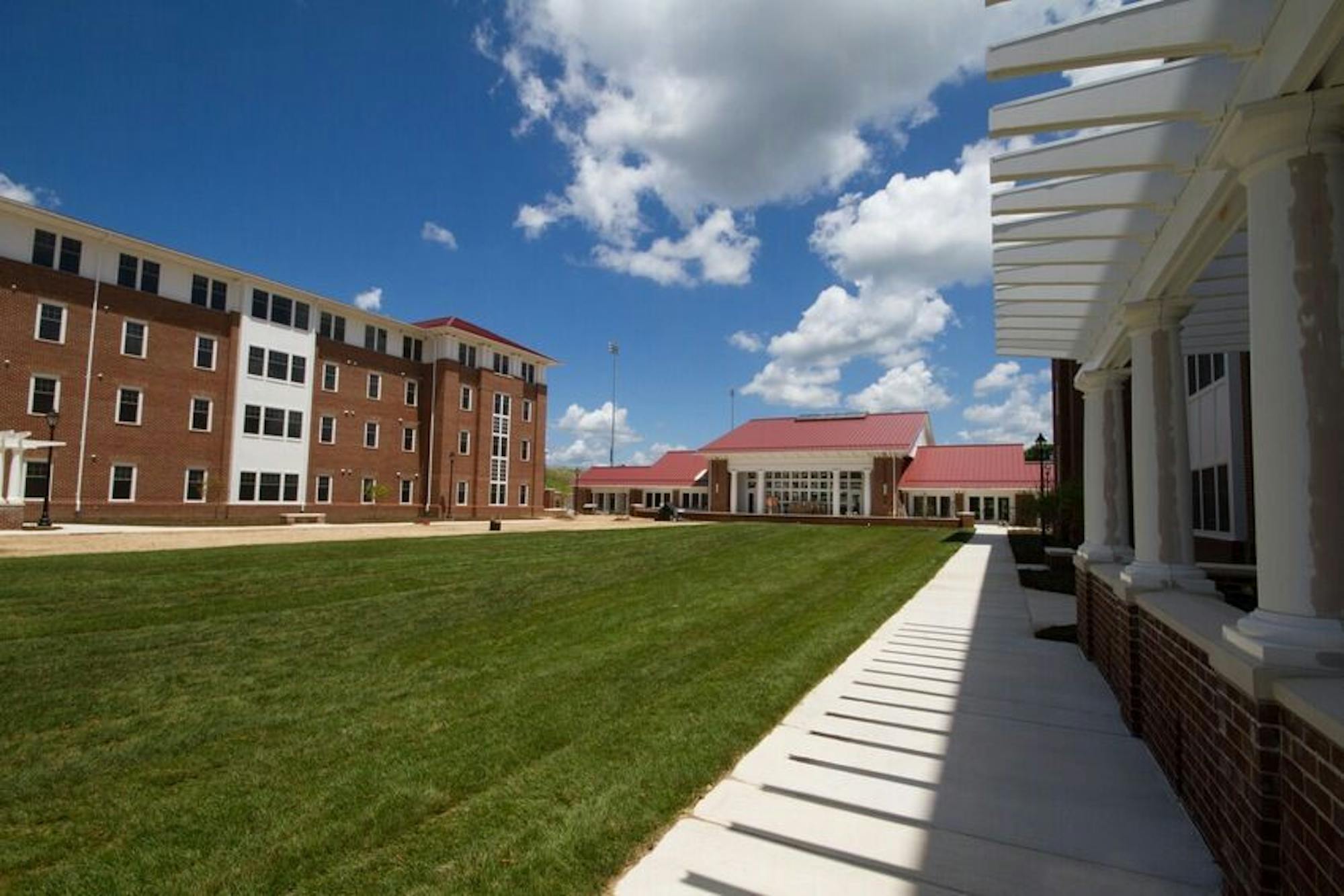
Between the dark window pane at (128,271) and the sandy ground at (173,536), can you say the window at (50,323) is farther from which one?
the sandy ground at (173,536)

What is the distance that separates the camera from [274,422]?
113ft

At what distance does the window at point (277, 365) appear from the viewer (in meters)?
34.2

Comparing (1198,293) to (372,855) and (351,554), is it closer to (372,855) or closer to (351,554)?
(372,855)

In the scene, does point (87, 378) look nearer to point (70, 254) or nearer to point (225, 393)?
point (70, 254)

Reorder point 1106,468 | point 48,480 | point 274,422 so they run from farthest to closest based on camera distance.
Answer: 1. point 274,422
2. point 48,480
3. point 1106,468

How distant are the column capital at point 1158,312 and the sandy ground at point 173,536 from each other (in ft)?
62.3

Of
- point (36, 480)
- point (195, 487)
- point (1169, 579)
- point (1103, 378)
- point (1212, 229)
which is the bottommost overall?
point (1169, 579)

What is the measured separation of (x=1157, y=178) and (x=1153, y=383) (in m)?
1.63

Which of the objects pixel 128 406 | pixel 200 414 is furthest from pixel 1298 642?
pixel 200 414

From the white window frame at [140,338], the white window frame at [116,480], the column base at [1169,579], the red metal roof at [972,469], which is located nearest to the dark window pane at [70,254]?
the white window frame at [140,338]

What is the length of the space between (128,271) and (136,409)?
5650 mm

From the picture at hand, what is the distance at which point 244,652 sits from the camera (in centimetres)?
761

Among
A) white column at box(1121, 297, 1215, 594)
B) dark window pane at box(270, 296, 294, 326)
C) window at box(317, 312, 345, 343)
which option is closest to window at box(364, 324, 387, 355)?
window at box(317, 312, 345, 343)

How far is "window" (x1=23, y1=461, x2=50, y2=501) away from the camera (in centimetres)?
2623
